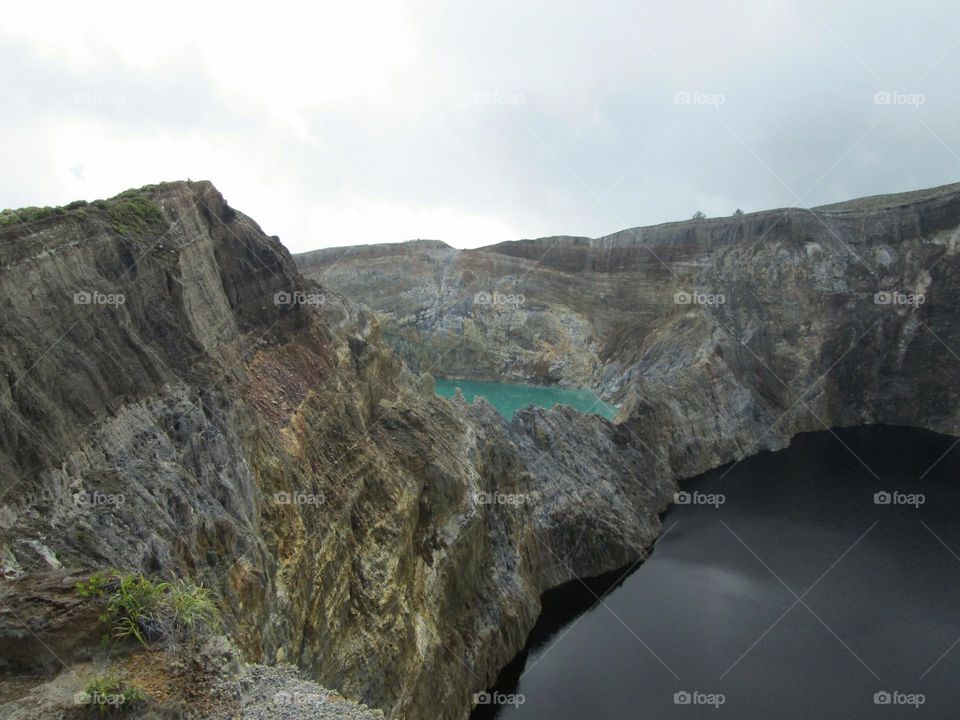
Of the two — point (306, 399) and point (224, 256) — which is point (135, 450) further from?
point (224, 256)

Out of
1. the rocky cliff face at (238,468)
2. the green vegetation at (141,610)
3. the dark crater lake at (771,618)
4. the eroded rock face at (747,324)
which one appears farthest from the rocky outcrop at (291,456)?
the dark crater lake at (771,618)

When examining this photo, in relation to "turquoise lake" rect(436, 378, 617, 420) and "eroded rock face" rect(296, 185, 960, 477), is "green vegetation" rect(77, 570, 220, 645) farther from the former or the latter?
"turquoise lake" rect(436, 378, 617, 420)

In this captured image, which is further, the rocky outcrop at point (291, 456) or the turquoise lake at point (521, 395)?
the turquoise lake at point (521, 395)

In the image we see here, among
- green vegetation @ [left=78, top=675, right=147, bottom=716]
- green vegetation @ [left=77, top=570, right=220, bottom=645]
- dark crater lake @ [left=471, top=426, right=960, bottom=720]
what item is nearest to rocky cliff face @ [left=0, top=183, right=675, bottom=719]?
green vegetation @ [left=77, top=570, right=220, bottom=645]

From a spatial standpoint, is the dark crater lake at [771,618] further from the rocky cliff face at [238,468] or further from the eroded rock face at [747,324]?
the eroded rock face at [747,324]

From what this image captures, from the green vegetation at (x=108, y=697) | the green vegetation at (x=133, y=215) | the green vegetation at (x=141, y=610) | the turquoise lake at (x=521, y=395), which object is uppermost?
the green vegetation at (x=133, y=215)
